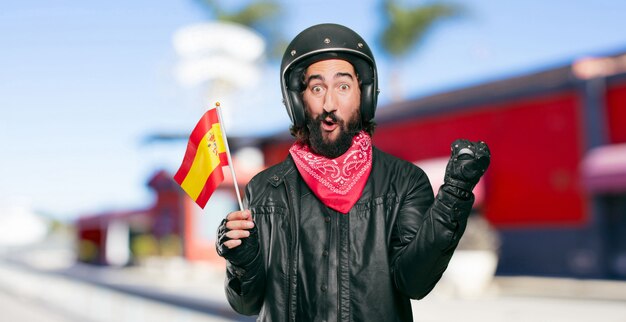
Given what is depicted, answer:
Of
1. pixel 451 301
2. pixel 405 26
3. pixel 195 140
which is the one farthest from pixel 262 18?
pixel 195 140

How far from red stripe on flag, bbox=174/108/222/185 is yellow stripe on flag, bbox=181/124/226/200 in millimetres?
14

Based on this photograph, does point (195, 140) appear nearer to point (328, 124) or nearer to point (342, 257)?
point (328, 124)

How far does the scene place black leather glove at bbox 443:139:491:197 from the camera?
6.26ft

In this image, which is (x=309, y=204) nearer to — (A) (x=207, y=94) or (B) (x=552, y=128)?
(B) (x=552, y=128)

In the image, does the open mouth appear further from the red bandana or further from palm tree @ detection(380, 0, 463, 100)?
palm tree @ detection(380, 0, 463, 100)

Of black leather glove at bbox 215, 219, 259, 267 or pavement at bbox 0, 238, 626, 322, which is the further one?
pavement at bbox 0, 238, 626, 322

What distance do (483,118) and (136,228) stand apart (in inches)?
940

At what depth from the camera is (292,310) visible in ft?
7.31

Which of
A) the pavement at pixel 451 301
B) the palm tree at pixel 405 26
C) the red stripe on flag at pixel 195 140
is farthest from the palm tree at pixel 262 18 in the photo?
the red stripe on flag at pixel 195 140

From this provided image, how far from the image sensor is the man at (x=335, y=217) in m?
2.15

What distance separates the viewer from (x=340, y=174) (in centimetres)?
231

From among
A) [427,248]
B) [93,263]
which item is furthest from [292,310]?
[93,263]

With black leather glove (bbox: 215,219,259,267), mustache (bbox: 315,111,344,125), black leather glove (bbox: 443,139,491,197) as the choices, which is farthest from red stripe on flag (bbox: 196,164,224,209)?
black leather glove (bbox: 443,139,491,197)

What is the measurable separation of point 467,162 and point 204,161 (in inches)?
41.4
